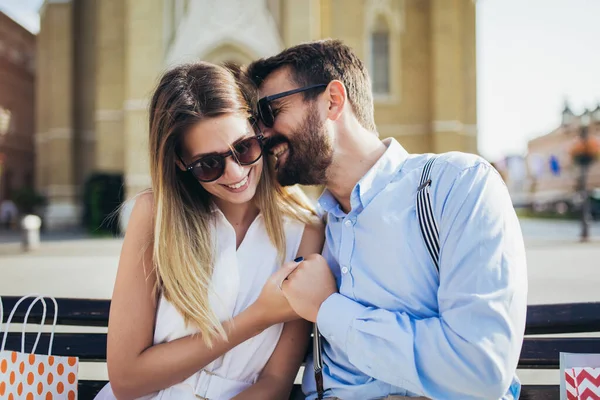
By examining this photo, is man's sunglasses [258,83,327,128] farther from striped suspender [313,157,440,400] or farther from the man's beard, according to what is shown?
striped suspender [313,157,440,400]

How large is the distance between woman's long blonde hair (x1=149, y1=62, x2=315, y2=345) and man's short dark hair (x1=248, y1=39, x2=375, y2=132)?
0.45ft

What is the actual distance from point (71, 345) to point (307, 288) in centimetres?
143

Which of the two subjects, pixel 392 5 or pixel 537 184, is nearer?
pixel 392 5

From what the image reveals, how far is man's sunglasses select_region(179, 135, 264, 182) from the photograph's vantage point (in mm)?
2158

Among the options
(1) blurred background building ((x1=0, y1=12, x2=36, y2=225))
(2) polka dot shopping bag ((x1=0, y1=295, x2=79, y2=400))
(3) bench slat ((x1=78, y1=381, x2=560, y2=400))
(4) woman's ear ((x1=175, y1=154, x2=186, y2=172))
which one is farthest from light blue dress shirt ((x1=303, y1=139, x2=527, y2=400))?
(1) blurred background building ((x1=0, y1=12, x2=36, y2=225))

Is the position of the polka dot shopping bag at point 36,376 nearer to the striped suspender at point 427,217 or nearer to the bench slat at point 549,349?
the striped suspender at point 427,217

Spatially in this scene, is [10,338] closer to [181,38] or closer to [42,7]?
[181,38]

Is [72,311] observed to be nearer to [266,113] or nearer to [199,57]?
[266,113]

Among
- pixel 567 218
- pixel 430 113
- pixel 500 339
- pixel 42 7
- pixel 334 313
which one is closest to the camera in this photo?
pixel 500 339

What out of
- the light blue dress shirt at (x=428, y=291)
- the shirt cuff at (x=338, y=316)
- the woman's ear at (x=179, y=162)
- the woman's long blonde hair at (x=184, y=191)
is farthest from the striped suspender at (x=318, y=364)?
the woman's ear at (x=179, y=162)

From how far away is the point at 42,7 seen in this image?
24.5 metres

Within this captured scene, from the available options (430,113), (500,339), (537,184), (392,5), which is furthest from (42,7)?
(537,184)

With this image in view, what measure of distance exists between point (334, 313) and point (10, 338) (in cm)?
183

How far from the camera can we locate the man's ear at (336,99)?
2172 mm
